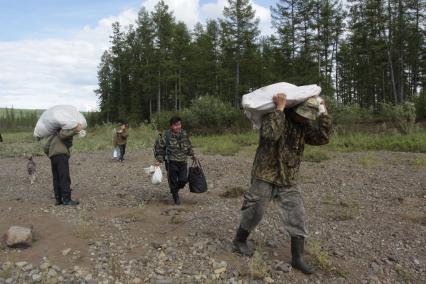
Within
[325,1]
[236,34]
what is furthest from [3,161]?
[325,1]

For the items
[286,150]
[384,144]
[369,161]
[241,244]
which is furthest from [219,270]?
[384,144]

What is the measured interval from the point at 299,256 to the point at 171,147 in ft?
11.8

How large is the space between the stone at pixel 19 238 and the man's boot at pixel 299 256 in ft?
10.8

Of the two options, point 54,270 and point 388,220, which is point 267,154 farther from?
point 388,220

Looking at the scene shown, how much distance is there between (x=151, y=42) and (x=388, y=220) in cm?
4275

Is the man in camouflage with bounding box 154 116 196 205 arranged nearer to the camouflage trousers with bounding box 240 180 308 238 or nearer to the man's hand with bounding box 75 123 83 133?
the man's hand with bounding box 75 123 83 133

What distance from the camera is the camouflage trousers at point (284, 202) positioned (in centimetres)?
450

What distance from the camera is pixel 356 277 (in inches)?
177

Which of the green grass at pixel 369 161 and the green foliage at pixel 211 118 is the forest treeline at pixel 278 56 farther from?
the green grass at pixel 369 161

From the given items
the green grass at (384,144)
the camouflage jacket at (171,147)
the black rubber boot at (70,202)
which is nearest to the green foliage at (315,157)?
the green grass at (384,144)

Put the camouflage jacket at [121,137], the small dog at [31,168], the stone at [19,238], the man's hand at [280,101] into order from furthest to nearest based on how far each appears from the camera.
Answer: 1. the camouflage jacket at [121,137]
2. the small dog at [31,168]
3. the stone at [19,238]
4. the man's hand at [280,101]

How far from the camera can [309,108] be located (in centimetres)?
427

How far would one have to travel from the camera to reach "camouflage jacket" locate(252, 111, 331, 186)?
14.6ft

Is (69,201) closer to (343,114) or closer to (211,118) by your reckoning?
(343,114)
